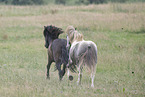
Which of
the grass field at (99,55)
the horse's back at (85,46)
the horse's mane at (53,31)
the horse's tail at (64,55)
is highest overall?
the horse's mane at (53,31)

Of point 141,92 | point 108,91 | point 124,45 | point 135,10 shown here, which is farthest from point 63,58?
point 135,10

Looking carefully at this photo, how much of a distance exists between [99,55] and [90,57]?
199 inches

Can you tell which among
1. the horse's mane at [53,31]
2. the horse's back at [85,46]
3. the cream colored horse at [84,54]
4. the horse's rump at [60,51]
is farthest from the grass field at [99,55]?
the horse's mane at [53,31]

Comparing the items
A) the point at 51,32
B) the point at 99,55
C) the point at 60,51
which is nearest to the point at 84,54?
the point at 60,51

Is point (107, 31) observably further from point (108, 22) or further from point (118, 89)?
point (118, 89)

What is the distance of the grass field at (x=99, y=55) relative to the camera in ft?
22.1

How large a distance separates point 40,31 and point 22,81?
11.2 m

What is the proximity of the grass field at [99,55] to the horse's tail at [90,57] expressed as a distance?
54cm

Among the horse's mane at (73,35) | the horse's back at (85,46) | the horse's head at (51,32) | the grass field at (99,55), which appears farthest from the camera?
the horse's head at (51,32)

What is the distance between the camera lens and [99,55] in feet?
40.2

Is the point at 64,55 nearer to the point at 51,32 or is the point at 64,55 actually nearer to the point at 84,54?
the point at 84,54

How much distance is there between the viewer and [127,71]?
9.76 metres

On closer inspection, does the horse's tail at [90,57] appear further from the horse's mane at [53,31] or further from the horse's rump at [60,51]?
the horse's mane at [53,31]

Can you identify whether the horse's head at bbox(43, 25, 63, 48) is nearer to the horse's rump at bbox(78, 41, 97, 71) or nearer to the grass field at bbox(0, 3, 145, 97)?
the grass field at bbox(0, 3, 145, 97)
